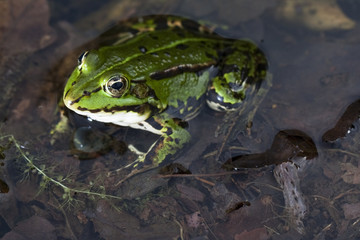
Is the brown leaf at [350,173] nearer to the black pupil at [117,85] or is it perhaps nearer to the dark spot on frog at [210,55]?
the dark spot on frog at [210,55]

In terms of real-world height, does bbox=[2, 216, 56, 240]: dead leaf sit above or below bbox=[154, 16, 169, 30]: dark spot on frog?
below

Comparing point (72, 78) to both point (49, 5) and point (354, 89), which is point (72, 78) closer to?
point (49, 5)

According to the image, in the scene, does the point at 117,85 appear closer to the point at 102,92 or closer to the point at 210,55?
the point at 102,92

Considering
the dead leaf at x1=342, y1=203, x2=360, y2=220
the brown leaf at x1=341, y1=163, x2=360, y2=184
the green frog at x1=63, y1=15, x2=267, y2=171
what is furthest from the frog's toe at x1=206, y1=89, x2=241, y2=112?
the dead leaf at x1=342, y1=203, x2=360, y2=220

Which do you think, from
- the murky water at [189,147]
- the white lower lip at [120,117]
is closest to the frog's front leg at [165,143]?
the murky water at [189,147]

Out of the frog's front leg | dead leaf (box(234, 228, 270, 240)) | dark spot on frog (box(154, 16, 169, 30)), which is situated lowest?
dead leaf (box(234, 228, 270, 240))

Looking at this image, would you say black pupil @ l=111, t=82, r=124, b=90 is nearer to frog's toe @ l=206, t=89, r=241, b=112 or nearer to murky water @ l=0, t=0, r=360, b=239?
murky water @ l=0, t=0, r=360, b=239
